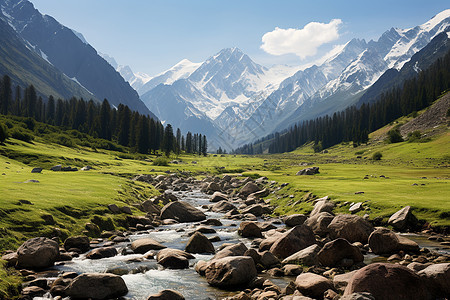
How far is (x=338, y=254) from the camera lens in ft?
58.0

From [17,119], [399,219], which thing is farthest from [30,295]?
[17,119]

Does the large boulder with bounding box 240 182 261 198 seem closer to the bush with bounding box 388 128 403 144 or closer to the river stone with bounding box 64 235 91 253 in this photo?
the river stone with bounding box 64 235 91 253

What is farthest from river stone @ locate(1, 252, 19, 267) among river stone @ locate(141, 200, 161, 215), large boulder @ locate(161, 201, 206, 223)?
river stone @ locate(141, 200, 161, 215)

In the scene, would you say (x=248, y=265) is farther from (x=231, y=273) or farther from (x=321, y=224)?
(x=321, y=224)

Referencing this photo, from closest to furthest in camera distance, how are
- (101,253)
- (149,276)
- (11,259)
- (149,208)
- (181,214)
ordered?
(11,259) < (149,276) < (101,253) < (181,214) < (149,208)

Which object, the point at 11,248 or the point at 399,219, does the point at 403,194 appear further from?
the point at 11,248

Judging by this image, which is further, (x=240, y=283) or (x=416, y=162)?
(x=416, y=162)

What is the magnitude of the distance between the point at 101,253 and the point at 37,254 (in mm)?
4095

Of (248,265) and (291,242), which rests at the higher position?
(248,265)

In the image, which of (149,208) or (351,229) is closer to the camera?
(351,229)

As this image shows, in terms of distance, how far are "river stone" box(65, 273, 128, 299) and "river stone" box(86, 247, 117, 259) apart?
5.94 metres

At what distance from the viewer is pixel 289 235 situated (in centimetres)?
2083

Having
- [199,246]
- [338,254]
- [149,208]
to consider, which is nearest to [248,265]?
[338,254]

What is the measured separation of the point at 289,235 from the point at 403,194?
20172 millimetres
